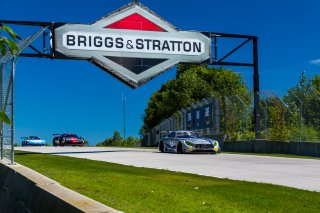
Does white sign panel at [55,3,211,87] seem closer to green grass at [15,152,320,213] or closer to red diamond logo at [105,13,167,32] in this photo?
red diamond logo at [105,13,167,32]

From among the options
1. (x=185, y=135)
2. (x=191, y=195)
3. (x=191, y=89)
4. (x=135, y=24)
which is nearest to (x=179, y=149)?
(x=185, y=135)

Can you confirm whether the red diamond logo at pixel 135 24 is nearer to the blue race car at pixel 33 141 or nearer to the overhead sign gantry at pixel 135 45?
the overhead sign gantry at pixel 135 45

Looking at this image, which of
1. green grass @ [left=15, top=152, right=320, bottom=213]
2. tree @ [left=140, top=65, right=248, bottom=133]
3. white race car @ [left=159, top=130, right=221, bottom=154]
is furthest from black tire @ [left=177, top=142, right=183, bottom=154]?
tree @ [left=140, top=65, right=248, bottom=133]

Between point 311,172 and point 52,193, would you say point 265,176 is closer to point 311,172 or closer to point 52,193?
point 311,172

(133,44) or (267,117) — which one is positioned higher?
(133,44)

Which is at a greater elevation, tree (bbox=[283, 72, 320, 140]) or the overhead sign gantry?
the overhead sign gantry

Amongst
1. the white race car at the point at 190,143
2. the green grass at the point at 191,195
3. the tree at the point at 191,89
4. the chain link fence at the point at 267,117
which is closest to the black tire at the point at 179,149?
the white race car at the point at 190,143

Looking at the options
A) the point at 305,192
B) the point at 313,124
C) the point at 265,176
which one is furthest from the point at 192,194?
the point at 313,124

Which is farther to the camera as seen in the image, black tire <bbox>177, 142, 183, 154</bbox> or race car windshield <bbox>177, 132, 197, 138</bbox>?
race car windshield <bbox>177, 132, 197, 138</bbox>

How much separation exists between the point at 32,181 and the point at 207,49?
27.9m

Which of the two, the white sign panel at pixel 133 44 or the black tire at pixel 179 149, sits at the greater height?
the white sign panel at pixel 133 44

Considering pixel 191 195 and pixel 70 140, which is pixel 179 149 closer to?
pixel 191 195

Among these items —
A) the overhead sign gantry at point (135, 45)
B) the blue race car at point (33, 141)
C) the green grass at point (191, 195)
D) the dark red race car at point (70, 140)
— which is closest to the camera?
the green grass at point (191, 195)

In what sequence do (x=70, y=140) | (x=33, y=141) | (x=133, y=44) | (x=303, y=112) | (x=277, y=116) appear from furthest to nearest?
(x=33, y=141) < (x=70, y=140) < (x=133, y=44) < (x=277, y=116) < (x=303, y=112)
